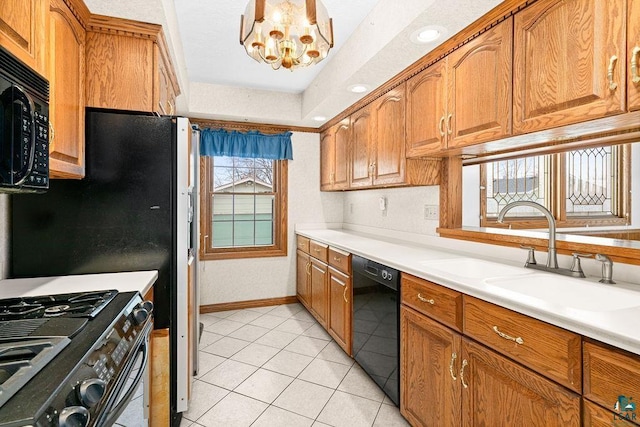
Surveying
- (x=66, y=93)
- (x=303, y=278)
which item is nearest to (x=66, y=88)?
(x=66, y=93)

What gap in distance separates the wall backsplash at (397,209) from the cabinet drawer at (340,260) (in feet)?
2.13

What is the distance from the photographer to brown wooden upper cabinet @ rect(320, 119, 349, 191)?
3.40 metres

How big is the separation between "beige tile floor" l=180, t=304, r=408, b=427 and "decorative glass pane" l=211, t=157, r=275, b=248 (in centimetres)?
110

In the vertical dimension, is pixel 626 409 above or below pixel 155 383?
above

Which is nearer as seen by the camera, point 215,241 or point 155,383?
point 155,383

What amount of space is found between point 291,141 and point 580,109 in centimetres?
310

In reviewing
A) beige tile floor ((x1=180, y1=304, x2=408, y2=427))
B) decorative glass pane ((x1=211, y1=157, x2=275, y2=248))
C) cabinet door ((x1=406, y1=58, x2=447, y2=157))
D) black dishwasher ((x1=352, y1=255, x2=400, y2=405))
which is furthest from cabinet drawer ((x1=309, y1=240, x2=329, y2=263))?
cabinet door ((x1=406, y1=58, x2=447, y2=157))

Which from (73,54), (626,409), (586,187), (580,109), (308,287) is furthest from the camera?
(308,287)

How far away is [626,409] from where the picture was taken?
0.85m

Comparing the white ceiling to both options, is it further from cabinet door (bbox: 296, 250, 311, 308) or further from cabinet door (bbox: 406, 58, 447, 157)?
cabinet door (bbox: 296, 250, 311, 308)

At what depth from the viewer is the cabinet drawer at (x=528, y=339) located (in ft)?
3.22

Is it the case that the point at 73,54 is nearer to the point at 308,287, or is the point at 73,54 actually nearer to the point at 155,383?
the point at 155,383

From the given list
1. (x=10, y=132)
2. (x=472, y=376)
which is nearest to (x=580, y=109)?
(x=472, y=376)

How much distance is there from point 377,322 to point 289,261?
2085 millimetres
